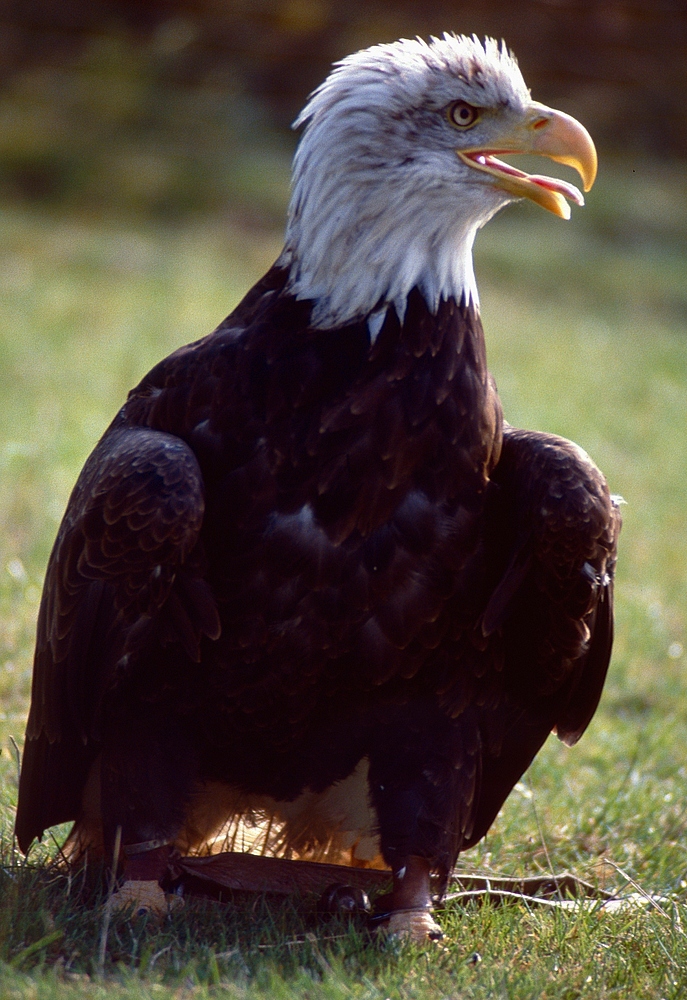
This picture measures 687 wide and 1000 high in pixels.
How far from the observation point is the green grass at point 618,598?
3.08m

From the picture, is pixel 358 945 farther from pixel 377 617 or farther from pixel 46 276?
pixel 46 276

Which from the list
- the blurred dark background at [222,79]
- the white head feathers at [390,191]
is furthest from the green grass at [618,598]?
the blurred dark background at [222,79]

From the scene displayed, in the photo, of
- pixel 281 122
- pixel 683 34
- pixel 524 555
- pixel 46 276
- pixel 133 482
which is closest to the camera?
pixel 133 482

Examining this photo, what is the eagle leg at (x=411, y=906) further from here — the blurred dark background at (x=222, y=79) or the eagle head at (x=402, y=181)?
the blurred dark background at (x=222, y=79)

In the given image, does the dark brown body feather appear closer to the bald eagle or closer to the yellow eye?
the bald eagle

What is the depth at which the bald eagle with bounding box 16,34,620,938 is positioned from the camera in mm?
3266

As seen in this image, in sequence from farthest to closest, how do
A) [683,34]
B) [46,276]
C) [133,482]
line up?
1. [683,34]
2. [46,276]
3. [133,482]

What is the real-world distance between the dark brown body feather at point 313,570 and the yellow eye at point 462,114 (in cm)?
47

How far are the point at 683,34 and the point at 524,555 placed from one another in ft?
68.6

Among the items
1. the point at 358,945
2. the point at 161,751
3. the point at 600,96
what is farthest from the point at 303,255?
the point at 600,96

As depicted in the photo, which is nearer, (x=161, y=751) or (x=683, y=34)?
(x=161, y=751)

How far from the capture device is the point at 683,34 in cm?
2200

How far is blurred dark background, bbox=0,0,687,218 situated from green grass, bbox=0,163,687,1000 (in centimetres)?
181

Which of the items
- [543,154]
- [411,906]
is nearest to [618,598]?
[411,906]
